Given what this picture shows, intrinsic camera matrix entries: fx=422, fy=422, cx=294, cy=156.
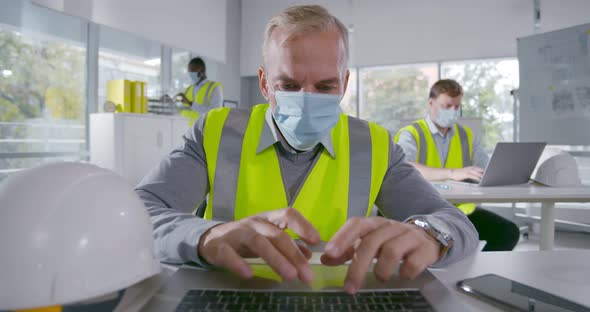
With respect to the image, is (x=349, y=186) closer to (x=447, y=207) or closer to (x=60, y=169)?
(x=447, y=207)

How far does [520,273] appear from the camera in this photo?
0.71m

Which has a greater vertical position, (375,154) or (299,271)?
(375,154)

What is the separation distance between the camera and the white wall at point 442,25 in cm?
538

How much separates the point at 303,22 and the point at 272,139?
1.04 ft

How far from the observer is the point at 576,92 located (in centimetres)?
393

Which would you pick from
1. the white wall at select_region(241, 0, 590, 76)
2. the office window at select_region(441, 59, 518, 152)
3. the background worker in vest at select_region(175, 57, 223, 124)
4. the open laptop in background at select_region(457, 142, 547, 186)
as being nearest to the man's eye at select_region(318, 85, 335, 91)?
the open laptop in background at select_region(457, 142, 547, 186)

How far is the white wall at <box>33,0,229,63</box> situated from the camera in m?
3.91

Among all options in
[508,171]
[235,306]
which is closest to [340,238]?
[235,306]

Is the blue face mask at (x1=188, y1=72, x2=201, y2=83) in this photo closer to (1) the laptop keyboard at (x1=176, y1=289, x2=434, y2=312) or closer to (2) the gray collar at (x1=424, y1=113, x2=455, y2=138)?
(2) the gray collar at (x1=424, y1=113, x2=455, y2=138)

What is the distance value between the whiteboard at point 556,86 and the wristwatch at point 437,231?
12.8ft

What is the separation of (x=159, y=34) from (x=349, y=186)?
171 inches

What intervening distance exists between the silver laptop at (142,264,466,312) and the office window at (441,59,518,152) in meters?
5.59

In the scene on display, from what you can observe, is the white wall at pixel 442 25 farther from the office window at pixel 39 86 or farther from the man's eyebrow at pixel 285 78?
the man's eyebrow at pixel 285 78

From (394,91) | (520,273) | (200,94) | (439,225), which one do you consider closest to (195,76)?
(200,94)
